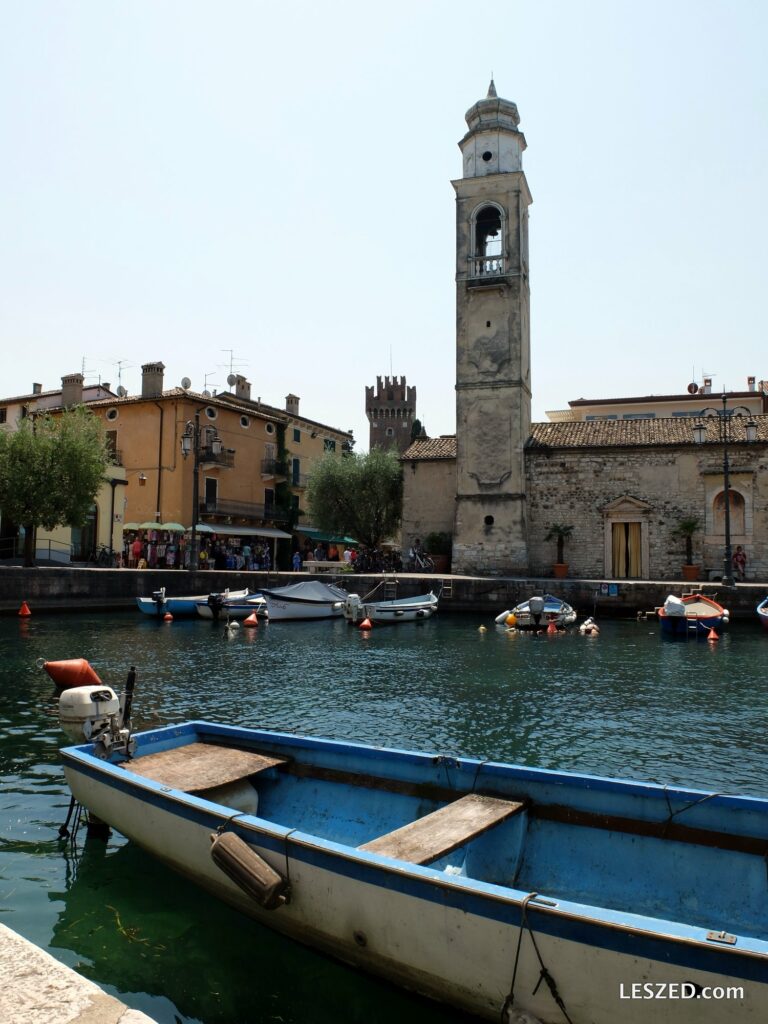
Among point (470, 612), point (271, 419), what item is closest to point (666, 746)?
point (470, 612)

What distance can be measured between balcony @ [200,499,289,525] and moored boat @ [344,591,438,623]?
17483 millimetres

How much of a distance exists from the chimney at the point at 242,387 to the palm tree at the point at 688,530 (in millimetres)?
30878

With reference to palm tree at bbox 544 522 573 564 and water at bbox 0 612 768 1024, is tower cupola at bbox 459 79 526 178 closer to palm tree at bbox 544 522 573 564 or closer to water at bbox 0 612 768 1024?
palm tree at bbox 544 522 573 564

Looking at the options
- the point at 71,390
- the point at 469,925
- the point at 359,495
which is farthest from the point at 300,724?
the point at 71,390

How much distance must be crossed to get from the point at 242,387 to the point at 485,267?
75.3 ft

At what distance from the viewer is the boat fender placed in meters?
4.67

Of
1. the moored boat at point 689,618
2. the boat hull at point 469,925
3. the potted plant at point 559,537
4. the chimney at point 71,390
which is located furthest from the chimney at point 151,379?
the boat hull at point 469,925

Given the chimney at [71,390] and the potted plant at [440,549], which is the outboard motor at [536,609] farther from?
the chimney at [71,390]

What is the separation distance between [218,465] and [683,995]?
43235 millimetres

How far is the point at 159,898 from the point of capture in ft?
19.4

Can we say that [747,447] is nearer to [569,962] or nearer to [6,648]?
[6,648]

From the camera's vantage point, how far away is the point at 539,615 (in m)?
25.9

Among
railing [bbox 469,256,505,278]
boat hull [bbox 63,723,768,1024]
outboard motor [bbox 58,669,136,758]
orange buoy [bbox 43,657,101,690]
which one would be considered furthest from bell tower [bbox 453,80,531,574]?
boat hull [bbox 63,723,768,1024]

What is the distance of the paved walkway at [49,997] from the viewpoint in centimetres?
288
